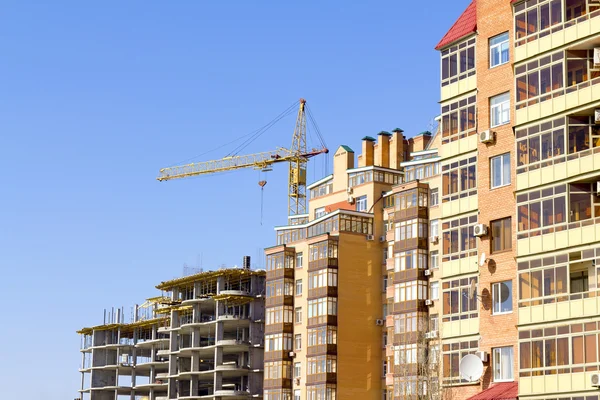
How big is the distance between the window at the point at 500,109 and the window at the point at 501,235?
437 cm

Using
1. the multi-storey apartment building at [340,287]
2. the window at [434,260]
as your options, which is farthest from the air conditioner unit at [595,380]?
the multi-storey apartment building at [340,287]

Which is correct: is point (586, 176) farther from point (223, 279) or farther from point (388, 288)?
point (223, 279)

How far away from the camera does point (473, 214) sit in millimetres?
49344

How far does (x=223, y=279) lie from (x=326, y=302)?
91.3 feet

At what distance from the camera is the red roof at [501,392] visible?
4447 cm

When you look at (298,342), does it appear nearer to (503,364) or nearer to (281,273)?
(281,273)

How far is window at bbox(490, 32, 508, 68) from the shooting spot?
4866cm

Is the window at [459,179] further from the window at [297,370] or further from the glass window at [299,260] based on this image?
the glass window at [299,260]

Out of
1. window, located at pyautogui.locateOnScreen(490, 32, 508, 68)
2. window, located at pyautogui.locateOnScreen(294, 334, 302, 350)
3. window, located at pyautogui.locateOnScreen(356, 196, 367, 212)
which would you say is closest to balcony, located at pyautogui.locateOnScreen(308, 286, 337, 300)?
window, located at pyautogui.locateOnScreen(294, 334, 302, 350)

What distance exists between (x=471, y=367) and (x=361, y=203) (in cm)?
4208

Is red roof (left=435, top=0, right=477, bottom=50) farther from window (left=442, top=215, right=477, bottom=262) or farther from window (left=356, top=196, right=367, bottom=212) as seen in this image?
window (left=356, top=196, right=367, bottom=212)

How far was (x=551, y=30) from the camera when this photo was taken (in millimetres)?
45594

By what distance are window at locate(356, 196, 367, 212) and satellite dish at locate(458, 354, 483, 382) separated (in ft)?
135

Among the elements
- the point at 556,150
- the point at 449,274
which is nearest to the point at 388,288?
the point at 449,274
